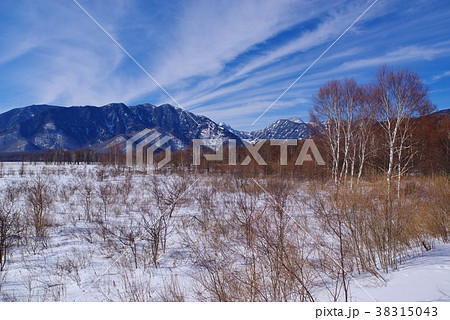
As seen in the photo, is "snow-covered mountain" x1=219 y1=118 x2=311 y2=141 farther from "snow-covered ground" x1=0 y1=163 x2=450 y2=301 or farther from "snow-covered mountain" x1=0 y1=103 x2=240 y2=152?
"snow-covered ground" x1=0 y1=163 x2=450 y2=301

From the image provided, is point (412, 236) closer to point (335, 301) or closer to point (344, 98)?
point (335, 301)

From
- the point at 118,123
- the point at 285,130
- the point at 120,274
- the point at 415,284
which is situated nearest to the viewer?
the point at 415,284

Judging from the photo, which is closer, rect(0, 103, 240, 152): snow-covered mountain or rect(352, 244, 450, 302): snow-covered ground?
rect(352, 244, 450, 302): snow-covered ground

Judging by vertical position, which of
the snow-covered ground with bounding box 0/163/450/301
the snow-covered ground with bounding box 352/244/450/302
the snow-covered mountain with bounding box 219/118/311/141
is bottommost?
the snow-covered ground with bounding box 0/163/450/301

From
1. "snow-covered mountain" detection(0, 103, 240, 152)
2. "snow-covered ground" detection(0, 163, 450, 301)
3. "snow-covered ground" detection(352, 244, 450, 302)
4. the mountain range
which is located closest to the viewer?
"snow-covered ground" detection(352, 244, 450, 302)

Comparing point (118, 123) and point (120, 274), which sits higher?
point (118, 123)

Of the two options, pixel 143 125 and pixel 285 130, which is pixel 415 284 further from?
pixel 143 125

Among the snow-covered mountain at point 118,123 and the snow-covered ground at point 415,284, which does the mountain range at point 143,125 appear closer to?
the snow-covered mountain at point 118,123

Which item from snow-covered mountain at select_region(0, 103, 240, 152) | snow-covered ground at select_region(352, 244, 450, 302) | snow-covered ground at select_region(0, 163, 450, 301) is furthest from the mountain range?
snow-covered ground at select_region(352, 244, 450, 302)

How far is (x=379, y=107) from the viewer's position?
1241 centimetres

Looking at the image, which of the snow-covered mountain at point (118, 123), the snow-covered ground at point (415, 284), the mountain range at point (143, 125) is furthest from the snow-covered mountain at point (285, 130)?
the snow-covered ground at point (415, 284)

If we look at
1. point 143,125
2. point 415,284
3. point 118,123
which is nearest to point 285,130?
point 143,125

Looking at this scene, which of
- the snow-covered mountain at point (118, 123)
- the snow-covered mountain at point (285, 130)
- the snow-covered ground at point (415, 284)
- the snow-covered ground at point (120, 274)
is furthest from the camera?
the snow-covered mountain at point (285, 130)

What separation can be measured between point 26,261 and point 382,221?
303 inches
